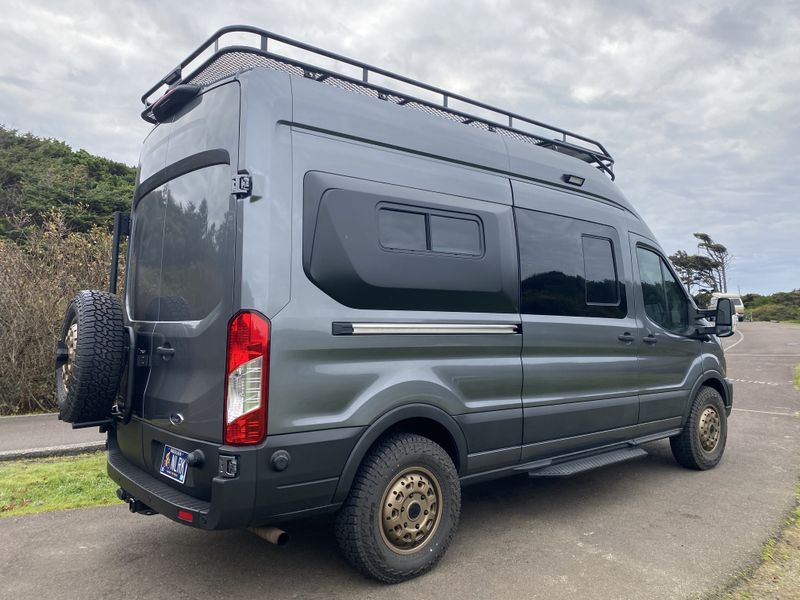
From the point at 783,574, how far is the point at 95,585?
3897 mm

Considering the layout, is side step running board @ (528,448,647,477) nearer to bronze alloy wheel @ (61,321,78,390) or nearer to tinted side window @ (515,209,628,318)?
tinted side window @ (515,209,628,318)

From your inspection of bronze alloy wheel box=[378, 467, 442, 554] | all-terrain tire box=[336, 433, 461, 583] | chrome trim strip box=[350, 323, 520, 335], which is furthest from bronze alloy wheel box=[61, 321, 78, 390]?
bronze alloy wheel box=[378, 467, 442, 554]

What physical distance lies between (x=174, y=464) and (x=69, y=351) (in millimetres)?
1063

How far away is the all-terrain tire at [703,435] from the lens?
5766 millimetres

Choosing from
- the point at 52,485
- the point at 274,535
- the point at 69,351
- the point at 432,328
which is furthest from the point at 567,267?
the point at 52,485

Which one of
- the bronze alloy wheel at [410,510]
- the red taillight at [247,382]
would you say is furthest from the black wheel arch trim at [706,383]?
the red taillight at [247,382]

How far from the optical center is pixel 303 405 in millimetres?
2996

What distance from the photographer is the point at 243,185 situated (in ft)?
9.84

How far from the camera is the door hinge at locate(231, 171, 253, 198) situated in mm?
2994

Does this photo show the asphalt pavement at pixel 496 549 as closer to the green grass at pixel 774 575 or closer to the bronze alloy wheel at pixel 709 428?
the green grass at pixel 774 575

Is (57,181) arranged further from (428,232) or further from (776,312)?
(776,312)

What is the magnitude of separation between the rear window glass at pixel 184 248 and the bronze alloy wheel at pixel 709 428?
491 centimetres

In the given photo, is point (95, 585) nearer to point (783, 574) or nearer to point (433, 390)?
point (433, 390)

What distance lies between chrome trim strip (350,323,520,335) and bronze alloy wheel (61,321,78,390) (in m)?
1.64
